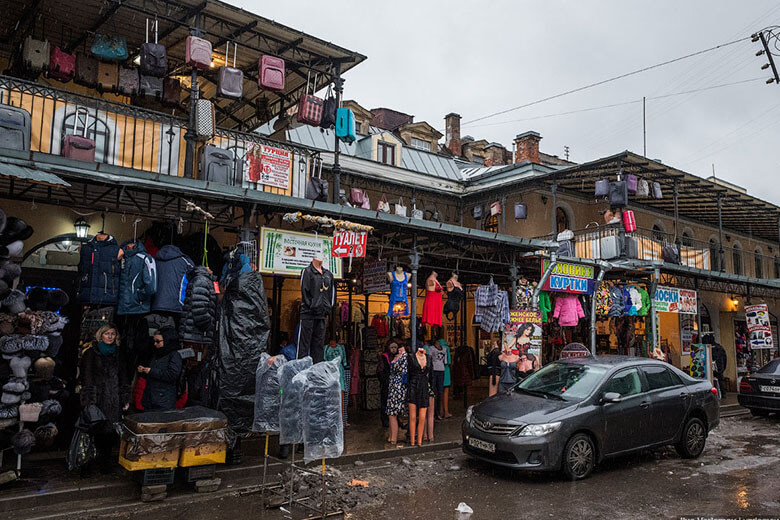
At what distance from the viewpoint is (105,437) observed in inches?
297

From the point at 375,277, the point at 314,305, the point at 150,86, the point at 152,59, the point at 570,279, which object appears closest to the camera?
the point at 314,305

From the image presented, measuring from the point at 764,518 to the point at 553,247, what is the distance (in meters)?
7.78

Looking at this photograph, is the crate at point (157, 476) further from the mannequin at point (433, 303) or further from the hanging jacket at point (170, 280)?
the mannequin at point (433, 303)

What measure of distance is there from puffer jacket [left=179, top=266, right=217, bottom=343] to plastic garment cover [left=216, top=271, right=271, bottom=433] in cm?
24

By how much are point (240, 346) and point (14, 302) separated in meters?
2.94

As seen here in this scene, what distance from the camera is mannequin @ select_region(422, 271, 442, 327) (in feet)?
38.6

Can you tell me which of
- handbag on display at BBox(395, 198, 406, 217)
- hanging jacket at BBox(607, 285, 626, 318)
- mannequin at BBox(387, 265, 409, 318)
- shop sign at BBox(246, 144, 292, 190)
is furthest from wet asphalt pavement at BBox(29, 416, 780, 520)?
handbag on display at BBox(395, 198, 406, 217)

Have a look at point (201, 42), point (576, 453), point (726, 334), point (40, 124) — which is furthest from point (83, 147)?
point (726, 334)

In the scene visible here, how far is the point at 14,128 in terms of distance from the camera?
8500 mm

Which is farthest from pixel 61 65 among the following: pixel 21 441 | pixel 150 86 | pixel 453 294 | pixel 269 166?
pixel 453 294

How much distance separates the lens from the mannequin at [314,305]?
29.4ft

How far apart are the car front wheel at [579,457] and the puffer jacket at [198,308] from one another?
18.4 feet

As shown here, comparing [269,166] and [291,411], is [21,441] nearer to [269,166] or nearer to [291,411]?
[291,411]

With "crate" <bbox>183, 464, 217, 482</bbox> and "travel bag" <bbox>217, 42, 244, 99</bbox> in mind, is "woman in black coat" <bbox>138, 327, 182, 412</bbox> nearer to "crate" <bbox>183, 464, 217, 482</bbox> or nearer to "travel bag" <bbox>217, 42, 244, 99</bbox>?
"crate" <bbox>183, 464, 217, 482</bbox>
